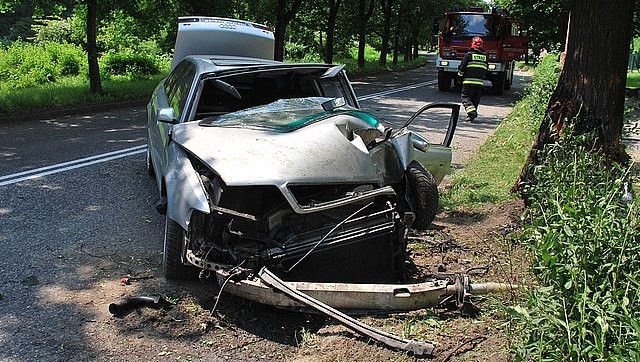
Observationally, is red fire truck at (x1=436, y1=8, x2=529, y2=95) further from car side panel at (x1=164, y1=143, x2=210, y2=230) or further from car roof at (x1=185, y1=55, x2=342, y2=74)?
car side panel at (x1=164, y1=143, x2=210, y2=230)

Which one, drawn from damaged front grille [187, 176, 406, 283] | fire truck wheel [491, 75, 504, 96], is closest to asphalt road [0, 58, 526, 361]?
damaged front grille [187, 176, 406, 283]

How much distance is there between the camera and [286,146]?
4426 mm

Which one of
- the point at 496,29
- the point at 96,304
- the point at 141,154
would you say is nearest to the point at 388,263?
the point at 96,304

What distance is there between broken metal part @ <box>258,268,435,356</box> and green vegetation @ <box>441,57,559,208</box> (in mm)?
3457

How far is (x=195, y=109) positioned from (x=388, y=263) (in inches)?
97.5

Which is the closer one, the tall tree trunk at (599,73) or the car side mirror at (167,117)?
the car side mirror at (167,117)

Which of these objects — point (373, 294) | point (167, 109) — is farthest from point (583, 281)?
point (167, 109)

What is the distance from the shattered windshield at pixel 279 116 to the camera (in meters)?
5.02

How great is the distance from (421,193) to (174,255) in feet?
7.50

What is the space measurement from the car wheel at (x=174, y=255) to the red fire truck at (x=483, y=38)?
1689 centimetres

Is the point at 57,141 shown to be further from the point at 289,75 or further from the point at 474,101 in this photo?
the point at 474,101

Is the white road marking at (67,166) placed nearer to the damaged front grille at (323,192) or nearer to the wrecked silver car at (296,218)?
the wrecked silver car at (296,218)

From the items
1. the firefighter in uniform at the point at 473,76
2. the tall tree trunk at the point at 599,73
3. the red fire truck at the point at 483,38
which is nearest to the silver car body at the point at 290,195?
the tall tree trunk at the point at 599,73

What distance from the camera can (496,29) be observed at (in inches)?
781
